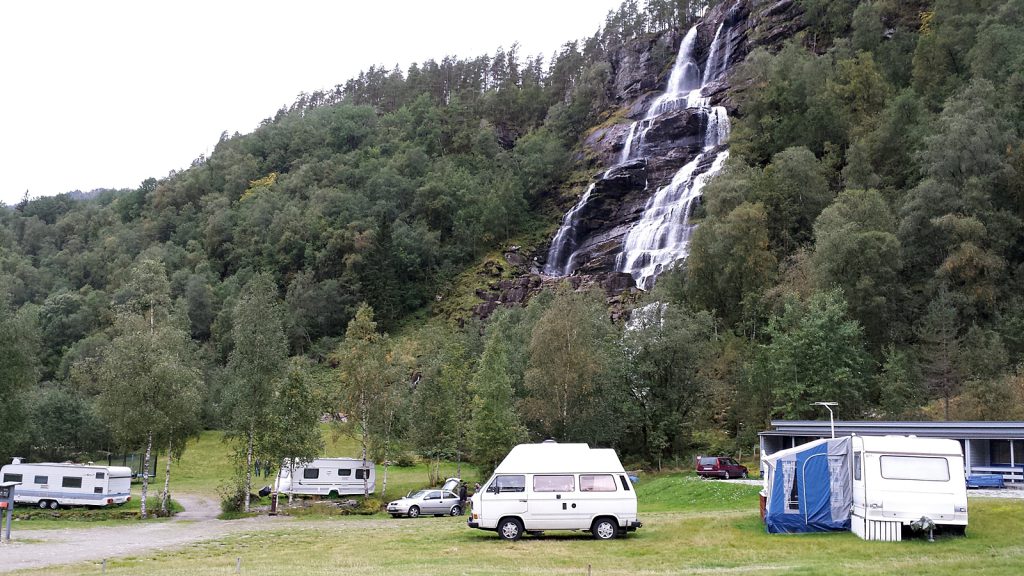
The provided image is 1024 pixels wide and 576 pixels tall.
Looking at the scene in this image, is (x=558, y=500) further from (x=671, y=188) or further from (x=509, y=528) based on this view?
(x=671, y=188)

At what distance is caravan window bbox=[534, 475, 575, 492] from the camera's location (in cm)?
2245

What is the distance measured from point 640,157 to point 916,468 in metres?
79.8

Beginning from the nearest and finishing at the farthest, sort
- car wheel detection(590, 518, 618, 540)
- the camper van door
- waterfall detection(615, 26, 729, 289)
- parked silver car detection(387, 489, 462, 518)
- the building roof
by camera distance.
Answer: car wheel detection(590, 518, 618, 540), the camper van door, the building roof, parked silver car detection(387, 489, 462, 518), waterfall detection(615, 26, 729, 289)

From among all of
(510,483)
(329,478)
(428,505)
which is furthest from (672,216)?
(510,483)

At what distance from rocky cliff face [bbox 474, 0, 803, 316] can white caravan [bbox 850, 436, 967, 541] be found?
55797 mm

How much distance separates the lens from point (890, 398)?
42875 millimetres

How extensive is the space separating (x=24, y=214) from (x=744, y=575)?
167169 millimetres

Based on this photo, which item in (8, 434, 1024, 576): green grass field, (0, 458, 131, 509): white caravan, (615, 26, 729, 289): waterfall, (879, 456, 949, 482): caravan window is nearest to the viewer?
(8, 434, 1024, 576): green grass field

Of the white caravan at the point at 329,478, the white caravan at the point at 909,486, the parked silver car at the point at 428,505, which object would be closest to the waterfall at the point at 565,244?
the white caravan at the point at 329,478

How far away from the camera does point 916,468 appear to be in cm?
1934

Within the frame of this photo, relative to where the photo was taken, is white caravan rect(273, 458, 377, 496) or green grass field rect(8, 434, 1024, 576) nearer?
green grass field rect(8, 434, 1024, 576)

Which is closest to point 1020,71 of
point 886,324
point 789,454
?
point 886,324

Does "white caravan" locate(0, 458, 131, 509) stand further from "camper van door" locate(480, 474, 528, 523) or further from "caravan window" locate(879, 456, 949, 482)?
"caravan window" locate(879, 456, 949, 482)

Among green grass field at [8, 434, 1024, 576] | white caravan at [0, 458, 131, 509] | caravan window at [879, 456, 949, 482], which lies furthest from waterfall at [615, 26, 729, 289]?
caravan window at [879, 456, 949, 482]
